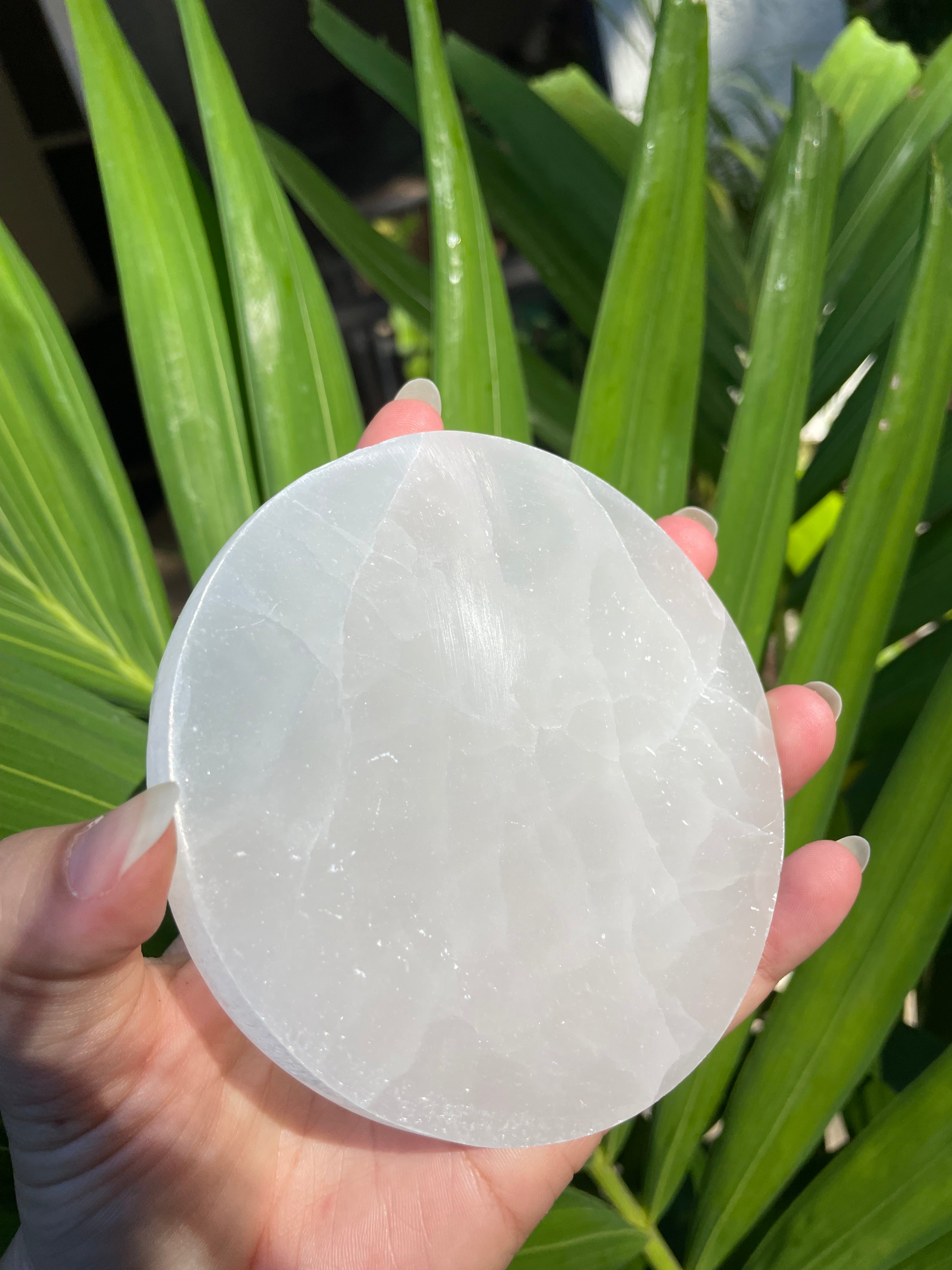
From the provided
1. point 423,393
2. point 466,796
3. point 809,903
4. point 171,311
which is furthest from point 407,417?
point 809,903

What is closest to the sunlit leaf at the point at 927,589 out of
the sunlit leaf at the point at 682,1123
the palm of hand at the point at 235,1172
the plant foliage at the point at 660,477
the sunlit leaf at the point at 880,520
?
the plant foliage at the point at 660,477

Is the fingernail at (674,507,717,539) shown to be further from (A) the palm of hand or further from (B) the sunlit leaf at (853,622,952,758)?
(A) the palm of hand

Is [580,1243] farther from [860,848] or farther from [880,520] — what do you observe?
[880,520]

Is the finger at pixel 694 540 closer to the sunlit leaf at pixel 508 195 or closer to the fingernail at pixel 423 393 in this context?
the fingernail at pixel 423 393

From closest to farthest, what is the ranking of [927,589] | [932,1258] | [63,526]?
[932,1258]
[63,526]
[927,589]

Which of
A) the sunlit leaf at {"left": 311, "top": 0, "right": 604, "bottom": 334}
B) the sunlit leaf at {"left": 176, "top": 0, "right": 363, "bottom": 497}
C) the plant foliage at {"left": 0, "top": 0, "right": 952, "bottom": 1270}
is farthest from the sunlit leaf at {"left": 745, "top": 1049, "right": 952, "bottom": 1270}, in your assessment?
the sunlit leaf at {"left": 311, "top": 0, "right": 604, "bottom": 334}

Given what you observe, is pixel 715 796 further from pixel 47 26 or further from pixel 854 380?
pixel 47 26

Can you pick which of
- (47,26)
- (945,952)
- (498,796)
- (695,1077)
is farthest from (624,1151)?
(47,26)
